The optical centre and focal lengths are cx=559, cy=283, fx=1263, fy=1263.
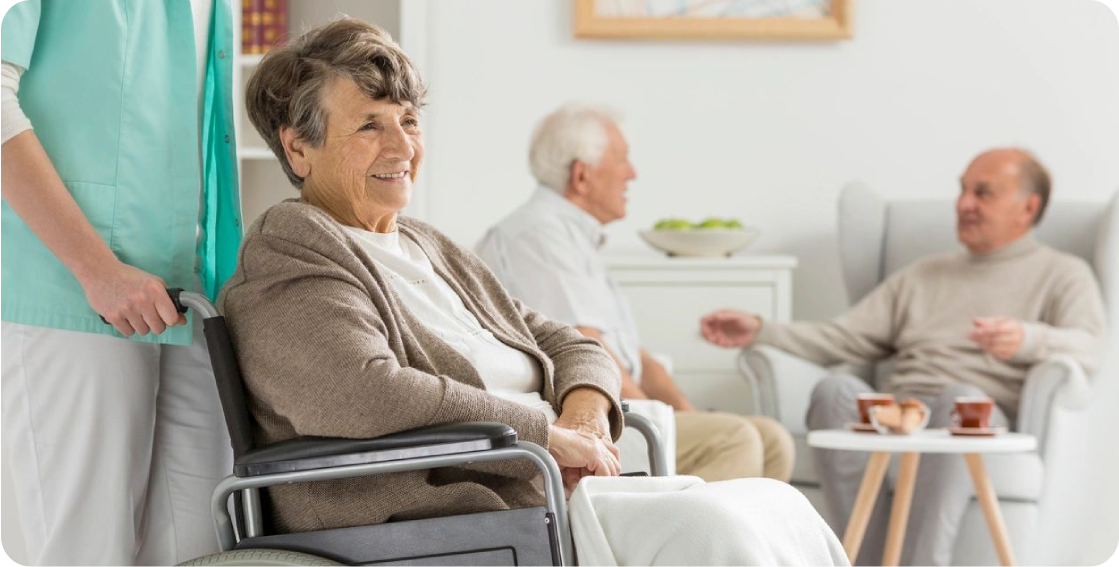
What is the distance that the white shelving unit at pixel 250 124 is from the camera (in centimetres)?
334

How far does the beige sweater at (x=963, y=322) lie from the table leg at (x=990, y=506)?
1.59 feet

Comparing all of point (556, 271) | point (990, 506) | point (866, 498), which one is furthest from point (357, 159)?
point (990, 506)

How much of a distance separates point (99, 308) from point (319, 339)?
264 millimetres

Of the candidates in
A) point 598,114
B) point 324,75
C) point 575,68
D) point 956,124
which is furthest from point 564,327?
point 956,124

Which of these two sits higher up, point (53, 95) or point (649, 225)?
point (53, 95)

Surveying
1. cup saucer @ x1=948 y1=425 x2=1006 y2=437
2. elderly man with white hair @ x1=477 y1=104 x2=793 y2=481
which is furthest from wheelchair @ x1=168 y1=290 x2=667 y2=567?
cup saucer @ x1=948 y1=425 x2=1006 y2=437

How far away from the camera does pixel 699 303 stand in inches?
158

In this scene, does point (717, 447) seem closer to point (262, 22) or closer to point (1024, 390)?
point (1024, 390)

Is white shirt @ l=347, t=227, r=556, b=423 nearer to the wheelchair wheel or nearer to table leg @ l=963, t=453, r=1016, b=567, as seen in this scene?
the wheelchair wheel

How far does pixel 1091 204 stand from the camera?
382cm

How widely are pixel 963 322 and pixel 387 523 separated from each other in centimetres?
256

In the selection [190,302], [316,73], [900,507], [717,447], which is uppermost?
[316,73]

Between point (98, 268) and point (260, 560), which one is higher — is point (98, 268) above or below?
above

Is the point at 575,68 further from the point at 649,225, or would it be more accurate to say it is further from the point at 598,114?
the point at 598,114
